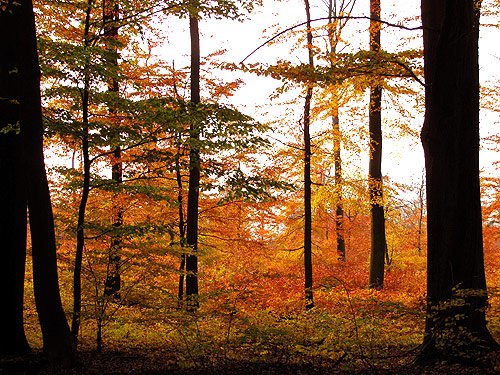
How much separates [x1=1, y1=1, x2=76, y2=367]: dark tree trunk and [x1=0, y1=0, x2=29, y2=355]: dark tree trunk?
43.1 inches

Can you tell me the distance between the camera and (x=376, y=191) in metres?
13.9

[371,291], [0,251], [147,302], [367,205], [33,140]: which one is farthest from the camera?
[367,205]

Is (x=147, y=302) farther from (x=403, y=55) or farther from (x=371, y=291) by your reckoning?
(x=371, y=291)

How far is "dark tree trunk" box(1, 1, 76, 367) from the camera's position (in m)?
5.89

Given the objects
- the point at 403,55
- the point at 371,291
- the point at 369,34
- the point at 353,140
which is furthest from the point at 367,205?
the point at 403,55

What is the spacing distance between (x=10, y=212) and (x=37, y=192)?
1.54 m

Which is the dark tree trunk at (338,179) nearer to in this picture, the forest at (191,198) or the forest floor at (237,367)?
the forest at (191,198)

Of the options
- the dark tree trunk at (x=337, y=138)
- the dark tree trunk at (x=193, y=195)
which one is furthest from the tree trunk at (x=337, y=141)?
the dark tree trunk at (x=193, y=195)

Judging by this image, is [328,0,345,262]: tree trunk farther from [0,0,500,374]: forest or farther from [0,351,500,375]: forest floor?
[0,351,500,375]: forest floor

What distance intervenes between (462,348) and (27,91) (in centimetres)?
645

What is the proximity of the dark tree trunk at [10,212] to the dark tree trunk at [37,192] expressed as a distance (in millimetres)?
1094

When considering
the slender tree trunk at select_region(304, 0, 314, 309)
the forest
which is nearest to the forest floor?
the forest

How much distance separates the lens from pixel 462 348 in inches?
215

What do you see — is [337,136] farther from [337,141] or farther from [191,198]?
[191,198]
